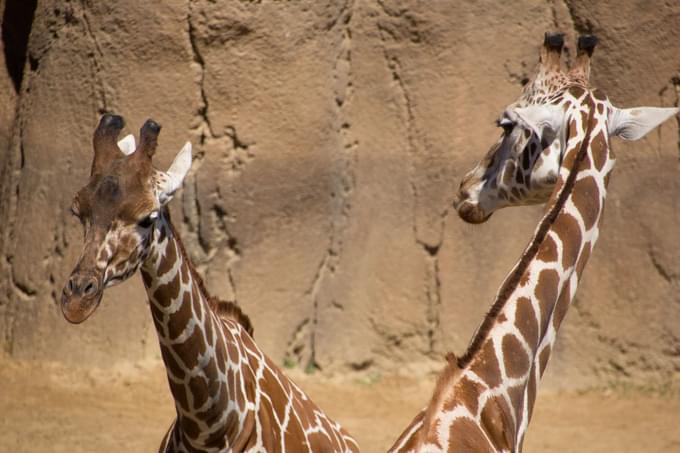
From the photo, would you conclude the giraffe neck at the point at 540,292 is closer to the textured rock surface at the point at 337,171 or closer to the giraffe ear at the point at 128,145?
the giraffe ear at the point at 128,145

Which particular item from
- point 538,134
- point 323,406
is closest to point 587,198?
point 538,134

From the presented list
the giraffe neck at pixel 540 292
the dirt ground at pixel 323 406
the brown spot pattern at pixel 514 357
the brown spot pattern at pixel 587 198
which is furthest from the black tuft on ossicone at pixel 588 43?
the dirt ground at pixel 323 406

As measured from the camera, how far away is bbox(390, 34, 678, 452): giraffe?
10.6 ft

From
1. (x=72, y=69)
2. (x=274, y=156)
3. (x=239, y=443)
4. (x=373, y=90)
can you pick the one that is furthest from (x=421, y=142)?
(x=239, y=443)

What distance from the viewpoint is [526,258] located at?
3457 mm

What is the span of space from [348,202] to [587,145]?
3.86 m

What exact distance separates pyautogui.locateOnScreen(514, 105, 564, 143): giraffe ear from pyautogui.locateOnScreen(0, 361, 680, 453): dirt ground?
297 centimetres

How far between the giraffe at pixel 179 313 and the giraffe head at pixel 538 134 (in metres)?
0.92

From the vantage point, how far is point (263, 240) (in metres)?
7.26

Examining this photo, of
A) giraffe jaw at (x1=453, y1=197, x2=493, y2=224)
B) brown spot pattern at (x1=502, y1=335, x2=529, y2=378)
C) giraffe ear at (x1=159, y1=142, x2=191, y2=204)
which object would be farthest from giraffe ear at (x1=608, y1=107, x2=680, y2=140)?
giraffe ear at (x1=159, y1=142, x2=191, y2=204)

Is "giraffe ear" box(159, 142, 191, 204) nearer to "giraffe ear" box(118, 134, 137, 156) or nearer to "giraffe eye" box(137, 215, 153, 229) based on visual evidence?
"giraffe eye" box(137, 215, 153, 229)

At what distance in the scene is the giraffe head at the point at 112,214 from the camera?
3.07 meters

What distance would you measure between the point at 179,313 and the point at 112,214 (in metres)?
0.45

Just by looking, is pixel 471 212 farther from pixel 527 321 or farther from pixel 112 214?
pixel 112 214
